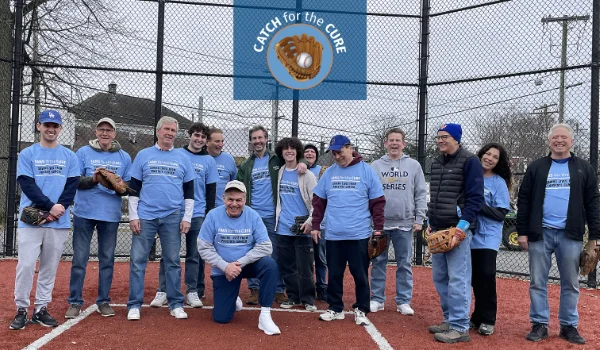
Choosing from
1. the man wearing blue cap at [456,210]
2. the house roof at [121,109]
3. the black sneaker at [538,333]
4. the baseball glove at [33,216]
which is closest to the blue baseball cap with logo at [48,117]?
the baseball glove at [33,216]

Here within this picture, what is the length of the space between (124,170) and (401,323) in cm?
325

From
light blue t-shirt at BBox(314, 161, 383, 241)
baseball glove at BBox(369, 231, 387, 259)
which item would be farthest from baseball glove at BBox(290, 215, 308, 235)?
baseball glove at BBox(369, 231, 387, 259)

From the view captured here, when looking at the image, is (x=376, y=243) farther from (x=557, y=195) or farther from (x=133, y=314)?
(x=133, y=314)

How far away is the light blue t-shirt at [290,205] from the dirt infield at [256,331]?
36.7 inches

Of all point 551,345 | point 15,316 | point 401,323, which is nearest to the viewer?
point 551,345

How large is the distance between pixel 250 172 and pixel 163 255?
55.5 inches

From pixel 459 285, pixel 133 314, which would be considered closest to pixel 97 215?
pixel 133 314

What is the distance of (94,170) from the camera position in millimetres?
5090

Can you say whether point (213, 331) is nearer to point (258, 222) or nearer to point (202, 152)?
point (258, 222)

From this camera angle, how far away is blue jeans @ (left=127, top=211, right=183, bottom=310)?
16.5 feet

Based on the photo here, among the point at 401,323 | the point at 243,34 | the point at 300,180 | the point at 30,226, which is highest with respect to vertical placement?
the point at 243,34

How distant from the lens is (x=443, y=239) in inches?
178

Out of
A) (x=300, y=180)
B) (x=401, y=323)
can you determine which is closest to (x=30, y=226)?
(x=300, y=180)

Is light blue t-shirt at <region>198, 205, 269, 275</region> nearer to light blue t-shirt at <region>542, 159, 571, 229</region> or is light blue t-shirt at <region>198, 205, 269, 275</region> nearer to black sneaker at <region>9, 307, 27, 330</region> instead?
black sneaker at <region>9, 307, 27, 330</region>
